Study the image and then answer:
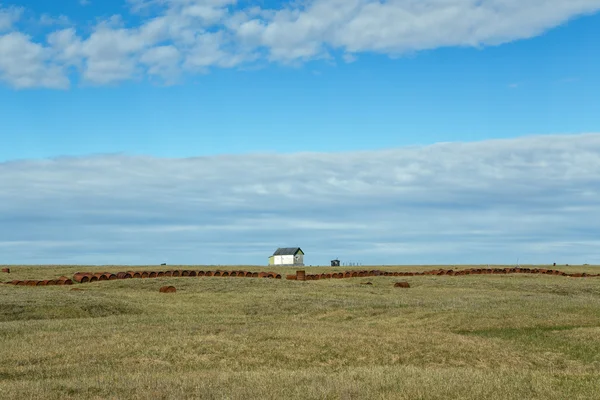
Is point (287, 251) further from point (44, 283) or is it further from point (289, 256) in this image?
point (44, 283)

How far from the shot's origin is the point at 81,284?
192ft

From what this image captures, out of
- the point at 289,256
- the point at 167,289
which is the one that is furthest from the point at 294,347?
the point at 289,256

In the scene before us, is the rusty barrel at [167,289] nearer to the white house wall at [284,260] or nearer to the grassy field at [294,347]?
the grassy field at [294,347]

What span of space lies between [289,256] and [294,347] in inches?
4354

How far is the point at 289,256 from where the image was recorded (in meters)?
134

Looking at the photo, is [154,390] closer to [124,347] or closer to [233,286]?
[124,347]

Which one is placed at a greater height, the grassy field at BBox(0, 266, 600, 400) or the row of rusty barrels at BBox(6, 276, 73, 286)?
the row of rusty barrels at BBox(6, 276, 73, 286)

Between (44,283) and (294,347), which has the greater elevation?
(44,283)

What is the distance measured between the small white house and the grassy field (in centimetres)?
8751

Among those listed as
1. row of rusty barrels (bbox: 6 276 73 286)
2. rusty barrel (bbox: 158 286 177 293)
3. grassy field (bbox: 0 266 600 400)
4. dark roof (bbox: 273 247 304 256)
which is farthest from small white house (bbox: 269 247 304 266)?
grassy field (bbox: 0 266 600 400)

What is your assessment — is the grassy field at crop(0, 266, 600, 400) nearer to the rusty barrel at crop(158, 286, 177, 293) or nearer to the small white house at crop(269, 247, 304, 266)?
the rusty barrel at crop(158, 286, 177, 293)

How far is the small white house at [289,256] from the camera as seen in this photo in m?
134

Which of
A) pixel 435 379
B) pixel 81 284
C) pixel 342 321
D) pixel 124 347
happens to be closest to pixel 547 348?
pixel 435 379

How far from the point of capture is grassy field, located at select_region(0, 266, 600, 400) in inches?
649
